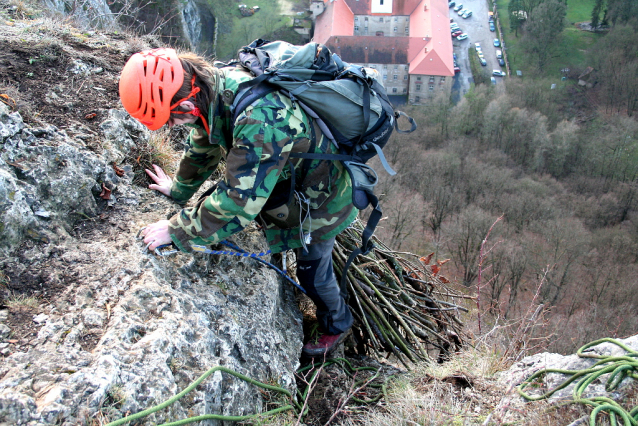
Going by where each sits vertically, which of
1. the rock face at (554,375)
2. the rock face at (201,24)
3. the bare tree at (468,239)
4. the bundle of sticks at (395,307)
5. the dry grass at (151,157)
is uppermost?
the rock face at (201,24)

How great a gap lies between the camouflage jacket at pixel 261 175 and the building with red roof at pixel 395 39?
35047mm

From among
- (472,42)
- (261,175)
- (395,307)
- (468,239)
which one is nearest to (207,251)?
(261,175)

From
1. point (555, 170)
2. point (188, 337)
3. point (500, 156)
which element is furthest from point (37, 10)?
point (555, 170)

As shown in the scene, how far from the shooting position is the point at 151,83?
2021 millimetres

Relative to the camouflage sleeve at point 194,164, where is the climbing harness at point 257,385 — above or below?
below

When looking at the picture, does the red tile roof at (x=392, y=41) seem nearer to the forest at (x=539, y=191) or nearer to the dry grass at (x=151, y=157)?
the forest at (x=539, y=191)

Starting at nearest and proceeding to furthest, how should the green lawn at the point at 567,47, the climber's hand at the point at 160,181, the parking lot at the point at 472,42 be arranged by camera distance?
the climber's hand at the point at 160,181
the parking lot at the point at 472,42
the green lawn at the point at 567,47

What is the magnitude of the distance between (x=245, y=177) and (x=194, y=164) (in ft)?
2.63

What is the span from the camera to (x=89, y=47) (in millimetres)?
3688

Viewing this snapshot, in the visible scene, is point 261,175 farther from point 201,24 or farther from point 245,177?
point 201,24

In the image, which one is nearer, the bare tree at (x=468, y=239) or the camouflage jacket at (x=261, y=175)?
the camouflage jacket at (x=261, y=175)

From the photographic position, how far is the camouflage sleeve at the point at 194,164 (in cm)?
260

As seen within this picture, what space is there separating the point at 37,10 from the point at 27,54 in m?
1.90

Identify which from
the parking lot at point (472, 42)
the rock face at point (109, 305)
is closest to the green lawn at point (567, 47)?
the parking lot at point (472, 42)
